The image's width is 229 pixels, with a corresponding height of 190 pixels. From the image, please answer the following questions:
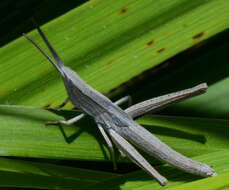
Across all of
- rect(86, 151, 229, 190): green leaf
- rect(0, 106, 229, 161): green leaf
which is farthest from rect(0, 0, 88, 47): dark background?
rect(86, 151, 229, 190): green leaf

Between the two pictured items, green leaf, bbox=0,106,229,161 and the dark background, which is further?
the dark background

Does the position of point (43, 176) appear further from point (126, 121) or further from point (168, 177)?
point (168, 177)

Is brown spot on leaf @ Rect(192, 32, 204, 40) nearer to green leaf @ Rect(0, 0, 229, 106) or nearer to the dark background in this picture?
green leaf @ Rect(0, 0, 229, 106)

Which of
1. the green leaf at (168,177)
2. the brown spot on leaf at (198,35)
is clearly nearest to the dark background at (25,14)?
the brown spot on leaf at (198,35)

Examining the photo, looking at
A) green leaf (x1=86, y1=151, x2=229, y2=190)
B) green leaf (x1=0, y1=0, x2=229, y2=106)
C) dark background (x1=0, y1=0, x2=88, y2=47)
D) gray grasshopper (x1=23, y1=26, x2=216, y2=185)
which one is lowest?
green leaf (x1=86, y1=151, x2=229, y2=190)

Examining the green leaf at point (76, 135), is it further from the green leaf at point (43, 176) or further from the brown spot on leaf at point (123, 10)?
the brown spot on leaf at point (123, 10)

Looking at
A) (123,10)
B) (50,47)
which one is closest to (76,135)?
(50,47)

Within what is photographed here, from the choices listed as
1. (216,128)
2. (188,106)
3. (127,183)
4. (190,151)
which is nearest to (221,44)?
(188,106)

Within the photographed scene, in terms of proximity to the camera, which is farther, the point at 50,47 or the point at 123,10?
the point at 123,10
